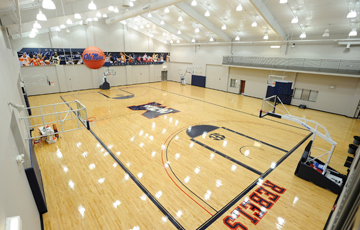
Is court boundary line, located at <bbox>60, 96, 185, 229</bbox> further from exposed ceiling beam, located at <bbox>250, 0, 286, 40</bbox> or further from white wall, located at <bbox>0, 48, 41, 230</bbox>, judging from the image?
exposed ceiling beam, located at <bbox>250, 0, 286, 40</bbox>

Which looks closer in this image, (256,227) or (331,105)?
(256,227)

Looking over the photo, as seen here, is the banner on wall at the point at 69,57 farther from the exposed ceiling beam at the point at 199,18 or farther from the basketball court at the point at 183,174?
the exposed ceiling beam at the point at 199,18

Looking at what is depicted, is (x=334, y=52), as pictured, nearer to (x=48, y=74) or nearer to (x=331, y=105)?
(x=331, y=105)

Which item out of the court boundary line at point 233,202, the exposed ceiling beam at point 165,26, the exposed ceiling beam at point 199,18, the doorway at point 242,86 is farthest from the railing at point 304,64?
the court boundary line at point 233,202

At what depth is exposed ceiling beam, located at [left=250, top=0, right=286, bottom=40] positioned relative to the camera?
10.8m

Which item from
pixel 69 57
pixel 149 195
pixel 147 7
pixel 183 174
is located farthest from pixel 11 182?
pixel 69 57

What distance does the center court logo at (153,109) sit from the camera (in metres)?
13.3

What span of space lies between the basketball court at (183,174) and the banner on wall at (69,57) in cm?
725

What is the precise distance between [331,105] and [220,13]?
11.2 meters

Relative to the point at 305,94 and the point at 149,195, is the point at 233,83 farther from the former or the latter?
the point at 149,195

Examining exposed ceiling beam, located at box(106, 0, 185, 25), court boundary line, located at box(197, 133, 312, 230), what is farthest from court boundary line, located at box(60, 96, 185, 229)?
exposed ceiling beam, located at box(106, 0, 185, 25)

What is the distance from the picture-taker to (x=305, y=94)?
16094 mm

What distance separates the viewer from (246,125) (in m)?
11.7

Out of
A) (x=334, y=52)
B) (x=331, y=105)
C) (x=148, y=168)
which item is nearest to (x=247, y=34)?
(x=334, y=52)
